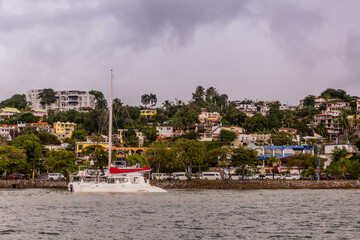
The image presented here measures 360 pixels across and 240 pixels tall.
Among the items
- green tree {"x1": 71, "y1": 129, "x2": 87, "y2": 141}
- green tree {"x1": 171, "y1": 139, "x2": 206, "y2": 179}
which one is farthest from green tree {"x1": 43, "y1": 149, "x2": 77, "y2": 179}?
green tree {"x1": 71, "y1": 129, "x2": 87, "y2": 141}

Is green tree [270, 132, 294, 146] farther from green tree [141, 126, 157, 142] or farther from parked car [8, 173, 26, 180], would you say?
parked car [8, 173, 26, 180]

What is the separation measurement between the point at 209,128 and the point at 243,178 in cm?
6617

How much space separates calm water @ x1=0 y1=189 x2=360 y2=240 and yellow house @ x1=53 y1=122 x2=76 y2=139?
111089mm

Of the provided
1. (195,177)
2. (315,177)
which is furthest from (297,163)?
(195,177)

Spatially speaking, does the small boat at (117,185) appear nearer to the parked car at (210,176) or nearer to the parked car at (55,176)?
the parked car at (55,176)

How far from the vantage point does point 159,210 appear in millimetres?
55906

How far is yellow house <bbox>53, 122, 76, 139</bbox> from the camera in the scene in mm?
179625

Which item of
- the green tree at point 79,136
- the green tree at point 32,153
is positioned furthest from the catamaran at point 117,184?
the green tree at point 79,136

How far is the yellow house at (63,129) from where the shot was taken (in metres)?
180

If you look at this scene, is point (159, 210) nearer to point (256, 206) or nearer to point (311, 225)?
point (256, 206)

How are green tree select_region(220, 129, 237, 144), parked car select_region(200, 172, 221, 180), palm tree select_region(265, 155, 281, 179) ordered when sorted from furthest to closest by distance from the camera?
green tree select_region(220, 129, 237, 144) < palm tree select_region(265, 155, 281, 179) < parked car select_region(200, 172, 221, 180)

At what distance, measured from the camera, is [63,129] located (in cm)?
18138

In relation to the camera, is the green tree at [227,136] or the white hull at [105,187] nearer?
the white hull at [105,187]

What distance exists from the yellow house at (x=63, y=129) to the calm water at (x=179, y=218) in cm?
11109
